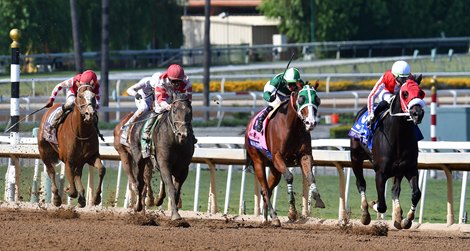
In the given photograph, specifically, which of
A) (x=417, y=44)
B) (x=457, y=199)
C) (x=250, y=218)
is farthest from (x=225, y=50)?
(x=250, y=218)

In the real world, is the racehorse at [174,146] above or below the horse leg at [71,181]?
above

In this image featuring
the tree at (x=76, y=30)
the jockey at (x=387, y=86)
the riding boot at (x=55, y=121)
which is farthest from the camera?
the tree at (x=76, y=30)

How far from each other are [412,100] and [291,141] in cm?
147

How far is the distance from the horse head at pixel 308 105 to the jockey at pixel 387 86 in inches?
23.8

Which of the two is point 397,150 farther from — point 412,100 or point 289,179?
point 289,179

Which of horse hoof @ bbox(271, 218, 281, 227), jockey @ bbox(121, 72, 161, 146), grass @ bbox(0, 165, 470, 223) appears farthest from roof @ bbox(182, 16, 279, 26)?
horse hoof @ bbox(271, 218, 281, 227)

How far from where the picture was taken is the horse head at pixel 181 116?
12.4m

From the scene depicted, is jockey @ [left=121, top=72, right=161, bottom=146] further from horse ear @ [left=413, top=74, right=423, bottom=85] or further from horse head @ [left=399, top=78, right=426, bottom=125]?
horse head @ [left=399, top=78, right=426, bottom=125]

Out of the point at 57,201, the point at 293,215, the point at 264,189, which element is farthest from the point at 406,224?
the point at 57,201

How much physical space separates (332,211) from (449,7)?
3734cm

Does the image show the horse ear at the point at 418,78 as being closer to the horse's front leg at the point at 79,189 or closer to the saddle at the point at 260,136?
the saddle at the point at 260,136

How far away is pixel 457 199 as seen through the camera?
57.3 feet

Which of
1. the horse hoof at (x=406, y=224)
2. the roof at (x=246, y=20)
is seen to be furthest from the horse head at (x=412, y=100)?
the roof at (x=246, y=20)

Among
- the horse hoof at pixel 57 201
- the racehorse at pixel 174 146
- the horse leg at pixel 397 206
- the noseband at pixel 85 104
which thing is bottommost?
the horse hoof at pixel 57 201
